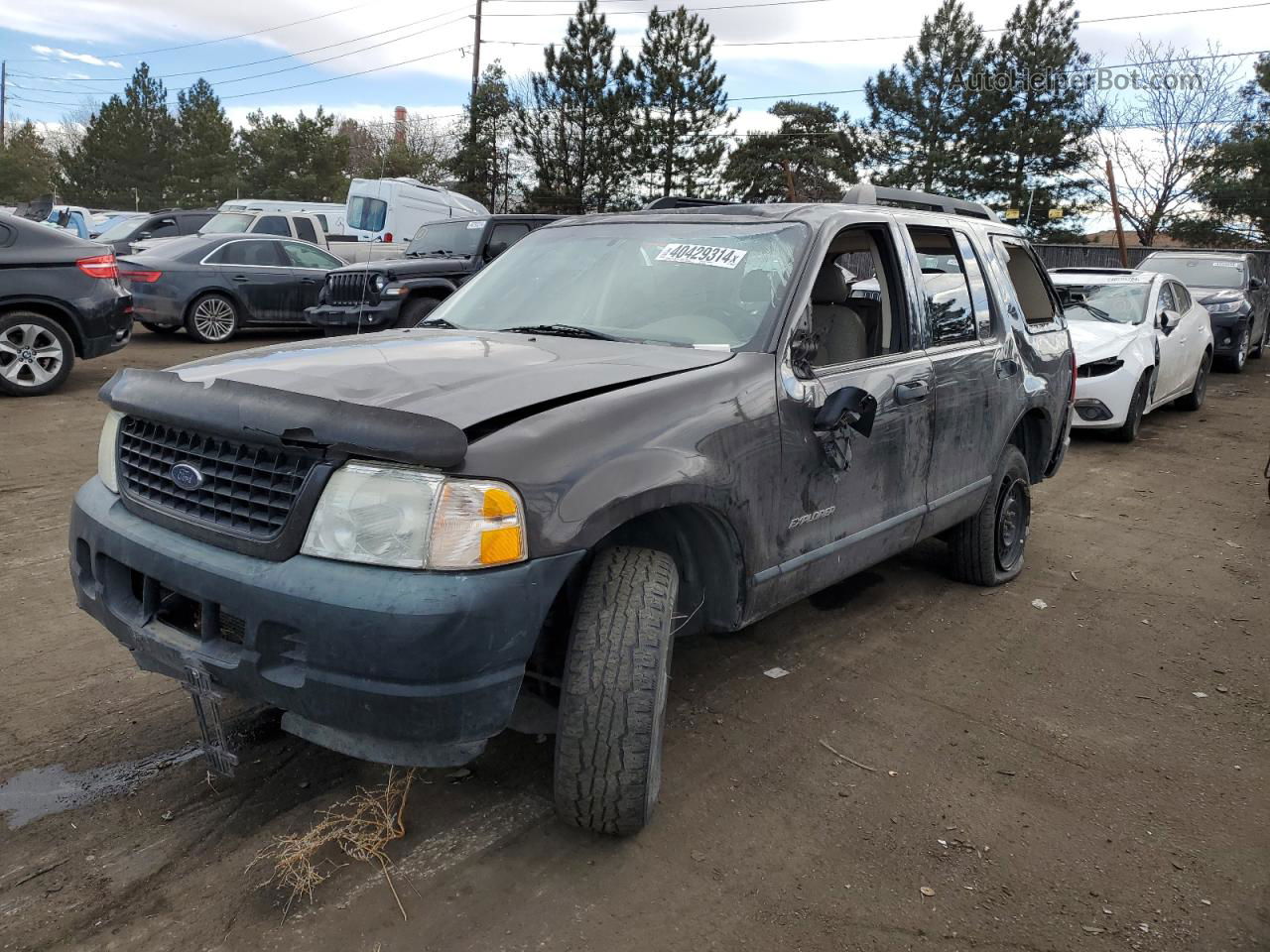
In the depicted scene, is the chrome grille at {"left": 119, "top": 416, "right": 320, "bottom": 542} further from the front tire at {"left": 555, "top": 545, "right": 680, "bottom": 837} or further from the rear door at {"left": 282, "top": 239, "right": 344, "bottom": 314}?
the rear door at {"left": 282, "top": 239, "right": 344, "bottom": 314}

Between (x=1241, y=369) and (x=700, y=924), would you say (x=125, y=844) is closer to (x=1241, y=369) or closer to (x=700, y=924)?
(x=700, y=924)

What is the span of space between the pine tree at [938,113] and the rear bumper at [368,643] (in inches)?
1578

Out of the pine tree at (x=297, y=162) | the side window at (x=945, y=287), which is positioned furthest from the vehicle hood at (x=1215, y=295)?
the pine tree at (x=297, y=162)

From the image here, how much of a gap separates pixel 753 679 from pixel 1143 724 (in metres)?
1.43

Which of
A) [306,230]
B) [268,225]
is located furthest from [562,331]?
[306,230]

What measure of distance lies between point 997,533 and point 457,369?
3212mm

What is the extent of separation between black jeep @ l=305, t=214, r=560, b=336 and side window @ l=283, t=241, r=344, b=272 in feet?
7.23

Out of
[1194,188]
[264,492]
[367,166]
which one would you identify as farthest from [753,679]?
[367,166]

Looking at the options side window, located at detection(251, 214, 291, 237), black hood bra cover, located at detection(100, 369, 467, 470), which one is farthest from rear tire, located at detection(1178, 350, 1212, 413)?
side window, located at detection(251, 214, 291, 237)

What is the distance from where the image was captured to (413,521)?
228 cm

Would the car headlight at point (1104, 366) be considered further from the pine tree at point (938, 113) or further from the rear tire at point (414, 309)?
the pine tree at point (938, 113)

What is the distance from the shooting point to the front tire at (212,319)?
13.2m

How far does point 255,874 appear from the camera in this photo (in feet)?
8.27

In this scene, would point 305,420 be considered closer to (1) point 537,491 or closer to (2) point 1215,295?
(1) point 537,491
